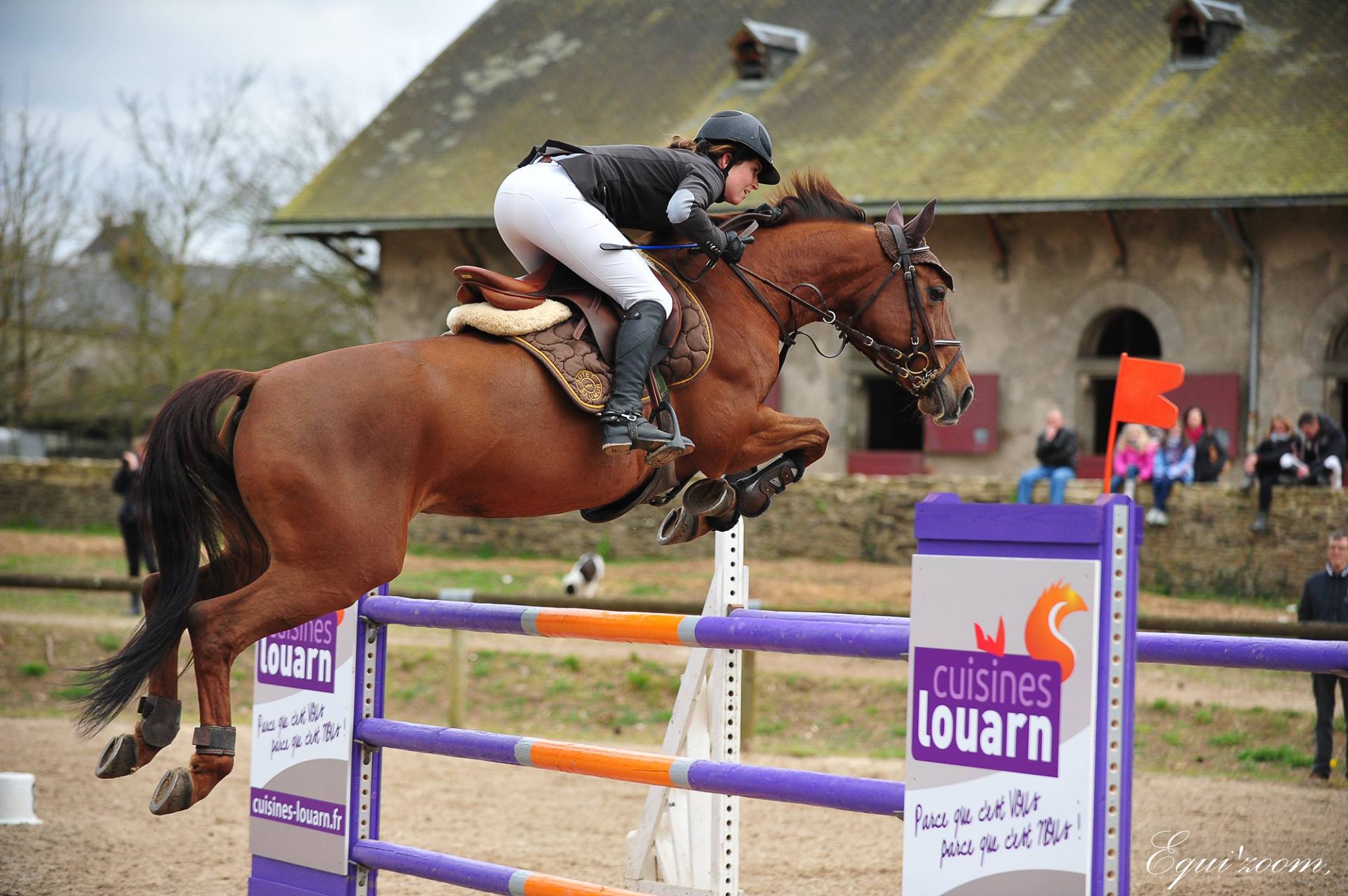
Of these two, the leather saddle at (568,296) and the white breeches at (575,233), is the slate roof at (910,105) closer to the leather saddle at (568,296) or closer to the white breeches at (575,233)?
the leather saddle at (568,296)

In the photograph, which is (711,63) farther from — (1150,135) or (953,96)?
(1150,135)

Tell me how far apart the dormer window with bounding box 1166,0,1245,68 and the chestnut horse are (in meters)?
17.5

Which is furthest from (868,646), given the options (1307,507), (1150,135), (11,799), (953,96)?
(953,96)

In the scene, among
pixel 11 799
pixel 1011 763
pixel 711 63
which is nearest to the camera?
pixel 1011 763

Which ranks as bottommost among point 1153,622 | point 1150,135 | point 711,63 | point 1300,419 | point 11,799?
point 11,799

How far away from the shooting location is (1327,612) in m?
8.69

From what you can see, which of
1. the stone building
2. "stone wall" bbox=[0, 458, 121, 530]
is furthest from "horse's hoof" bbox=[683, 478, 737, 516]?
"stone wall" bbox=[0, 458, 121, 530]

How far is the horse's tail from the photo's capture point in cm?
375

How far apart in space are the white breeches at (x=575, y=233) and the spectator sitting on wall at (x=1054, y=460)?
11.6 meters

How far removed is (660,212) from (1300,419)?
12591mm

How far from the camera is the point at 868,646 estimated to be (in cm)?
337

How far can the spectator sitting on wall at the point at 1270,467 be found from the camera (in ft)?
46.9

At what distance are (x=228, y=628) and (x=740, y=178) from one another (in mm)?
2085

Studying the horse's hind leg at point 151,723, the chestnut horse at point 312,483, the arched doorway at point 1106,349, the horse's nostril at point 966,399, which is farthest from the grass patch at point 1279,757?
the arched doorway at point 1106,349
